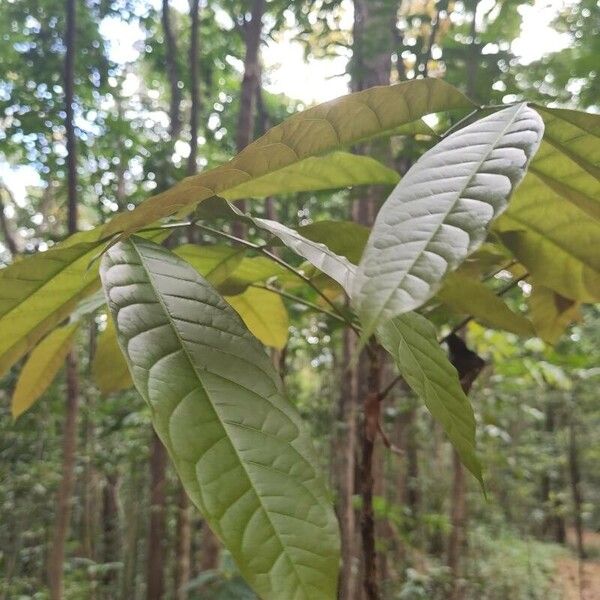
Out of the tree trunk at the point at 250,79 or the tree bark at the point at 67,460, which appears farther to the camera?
the tree bark at the point at 67,460

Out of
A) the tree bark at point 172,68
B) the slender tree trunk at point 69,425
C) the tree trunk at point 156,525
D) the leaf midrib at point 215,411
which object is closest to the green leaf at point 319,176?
the leaf midrib at point 215,411

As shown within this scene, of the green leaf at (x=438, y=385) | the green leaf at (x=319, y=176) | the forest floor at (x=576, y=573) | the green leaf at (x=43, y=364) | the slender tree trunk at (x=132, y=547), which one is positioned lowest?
the forest floor at (x=576, y=573)

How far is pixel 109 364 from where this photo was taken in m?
0.61

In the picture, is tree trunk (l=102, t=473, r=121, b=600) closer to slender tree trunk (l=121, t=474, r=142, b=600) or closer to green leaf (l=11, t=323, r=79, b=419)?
slender tree trunk (l=121, t=474, r=142, b=600)

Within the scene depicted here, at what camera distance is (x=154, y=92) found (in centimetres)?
399

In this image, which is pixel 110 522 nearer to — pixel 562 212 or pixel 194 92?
pixel 194 92

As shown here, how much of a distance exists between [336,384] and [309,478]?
2129mm

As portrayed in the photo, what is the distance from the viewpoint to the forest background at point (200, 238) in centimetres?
119

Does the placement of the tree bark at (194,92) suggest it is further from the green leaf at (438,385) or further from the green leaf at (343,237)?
the green leaf at (438,385)

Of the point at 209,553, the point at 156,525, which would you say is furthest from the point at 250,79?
the point at 156,525

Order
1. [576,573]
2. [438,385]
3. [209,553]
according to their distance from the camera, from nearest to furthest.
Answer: [438,385] < [209,553] < [576,573]

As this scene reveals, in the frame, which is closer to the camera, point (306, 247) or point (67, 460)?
point (306, 247)

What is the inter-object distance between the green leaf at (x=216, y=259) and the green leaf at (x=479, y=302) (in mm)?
177

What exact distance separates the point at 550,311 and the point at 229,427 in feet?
1.59
